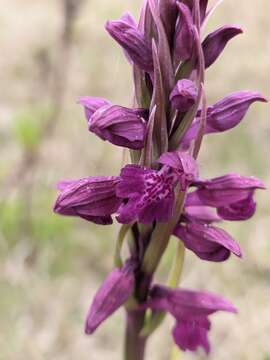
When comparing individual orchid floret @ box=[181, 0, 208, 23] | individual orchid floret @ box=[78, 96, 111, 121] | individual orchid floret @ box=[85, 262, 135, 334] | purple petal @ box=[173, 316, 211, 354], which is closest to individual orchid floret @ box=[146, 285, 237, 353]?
purple petal @ box=[173, 316, 211, 354]

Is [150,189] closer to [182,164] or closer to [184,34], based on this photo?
[182,164]

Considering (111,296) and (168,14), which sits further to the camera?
(111,296)

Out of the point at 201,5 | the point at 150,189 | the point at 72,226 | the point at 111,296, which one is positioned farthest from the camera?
the point at 72,226

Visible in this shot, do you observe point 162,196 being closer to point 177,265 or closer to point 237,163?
point 177,265

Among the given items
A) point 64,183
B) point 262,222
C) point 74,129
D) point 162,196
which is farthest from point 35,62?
point 162,196

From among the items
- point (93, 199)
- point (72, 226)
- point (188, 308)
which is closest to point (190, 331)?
point (188, 308)

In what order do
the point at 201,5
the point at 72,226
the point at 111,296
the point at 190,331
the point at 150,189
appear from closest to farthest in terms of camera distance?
the point at 150,189
the point at 201,5
the point at 111,296
the point at 190,331
the point at 72,226

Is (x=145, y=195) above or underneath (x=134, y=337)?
above
